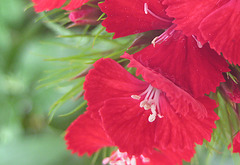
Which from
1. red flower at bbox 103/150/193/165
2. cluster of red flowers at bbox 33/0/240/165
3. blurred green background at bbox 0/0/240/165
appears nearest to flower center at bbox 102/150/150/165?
red flower at bbox 103/150/193/165

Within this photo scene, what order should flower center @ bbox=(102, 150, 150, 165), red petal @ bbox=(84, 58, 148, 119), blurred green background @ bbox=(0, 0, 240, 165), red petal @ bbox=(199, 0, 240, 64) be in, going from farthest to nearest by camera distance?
blurred green background @ bbox=(0, 0, 240, 165) → flower center @ bbox=(102, 150, 150, 165) → red petal @ bbox=(84, 58, 148, 119) → red petal @ bbox=(199, 0, 240, 64)

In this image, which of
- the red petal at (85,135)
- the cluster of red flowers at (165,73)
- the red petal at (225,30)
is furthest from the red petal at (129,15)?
the red petal at (85,135)

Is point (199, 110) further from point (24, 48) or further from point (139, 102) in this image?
point (24, 48)

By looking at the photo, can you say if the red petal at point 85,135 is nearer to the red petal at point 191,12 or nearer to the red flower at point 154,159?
the red flower at point 154,159

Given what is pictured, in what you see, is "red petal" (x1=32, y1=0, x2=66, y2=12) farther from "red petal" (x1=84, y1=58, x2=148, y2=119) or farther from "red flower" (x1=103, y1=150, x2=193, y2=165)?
"red flower" (x1=103, y1=150, x2=193, y2=165)

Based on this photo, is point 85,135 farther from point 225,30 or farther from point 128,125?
point 225,30

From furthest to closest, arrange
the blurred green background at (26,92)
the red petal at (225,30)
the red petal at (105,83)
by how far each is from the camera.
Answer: the blurred green background at (26,92)
the red petal at (105,83)
the red petal at (225,30)

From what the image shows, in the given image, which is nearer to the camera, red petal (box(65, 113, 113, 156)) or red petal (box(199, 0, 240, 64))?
red petal (box(199, 0, 240, 64))
